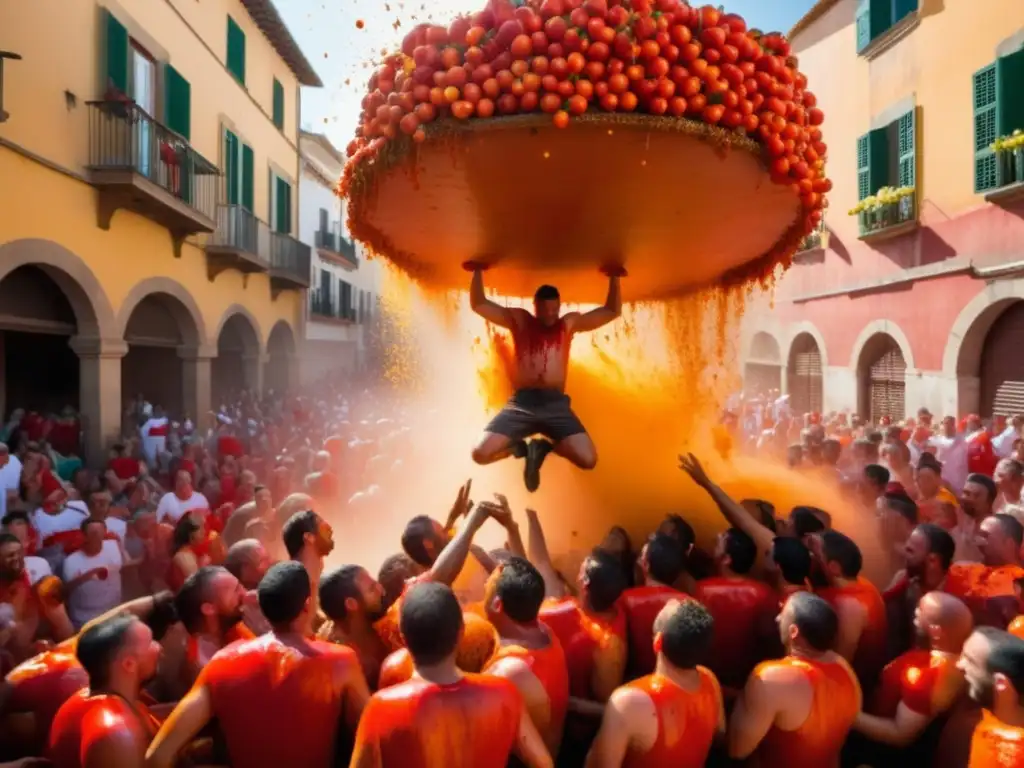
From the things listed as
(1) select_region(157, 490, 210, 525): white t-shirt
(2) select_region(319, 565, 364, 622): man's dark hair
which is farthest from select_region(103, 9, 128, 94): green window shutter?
(2) select_region(319, 565, 364, 622): man's dark hair

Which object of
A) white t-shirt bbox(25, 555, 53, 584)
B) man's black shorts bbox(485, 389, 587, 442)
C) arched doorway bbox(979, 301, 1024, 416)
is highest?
arched doorway bbox(979, 301, 1024, 416)

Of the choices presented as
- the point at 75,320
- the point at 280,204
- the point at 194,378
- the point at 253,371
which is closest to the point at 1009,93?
the point at 75,320

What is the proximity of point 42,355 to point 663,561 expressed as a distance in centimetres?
1500

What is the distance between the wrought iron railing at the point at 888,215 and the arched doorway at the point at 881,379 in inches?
91.3

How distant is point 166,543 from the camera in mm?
5980

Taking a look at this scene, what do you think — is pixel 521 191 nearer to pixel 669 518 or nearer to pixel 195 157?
pixel 669 518

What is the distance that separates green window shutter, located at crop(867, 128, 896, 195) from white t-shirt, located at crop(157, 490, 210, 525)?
1494 centimetres

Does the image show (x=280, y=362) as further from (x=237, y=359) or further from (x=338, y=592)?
(x=338, y=592)

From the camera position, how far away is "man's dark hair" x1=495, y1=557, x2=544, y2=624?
10.1ft

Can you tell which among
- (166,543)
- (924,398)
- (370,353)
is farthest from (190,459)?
(370,353)

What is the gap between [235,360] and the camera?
2122 centimetres

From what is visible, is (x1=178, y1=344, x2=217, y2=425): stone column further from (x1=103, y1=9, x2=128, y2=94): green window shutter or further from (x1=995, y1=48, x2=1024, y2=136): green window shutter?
(x1=995, y1=48, x2=1024, y2=136): green window shutter

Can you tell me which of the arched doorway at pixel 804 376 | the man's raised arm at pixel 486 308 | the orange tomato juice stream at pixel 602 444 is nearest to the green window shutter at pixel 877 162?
the arched doorway at pixel 804 376

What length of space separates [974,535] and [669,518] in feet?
8.34
